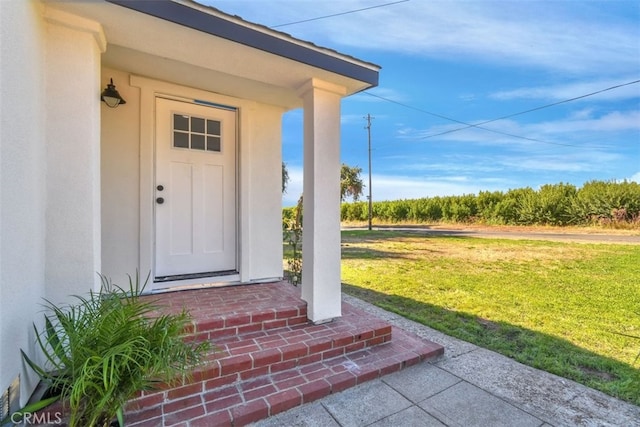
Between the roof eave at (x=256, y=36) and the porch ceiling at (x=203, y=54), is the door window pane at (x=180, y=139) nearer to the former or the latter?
the porch ceiling at (x=203, y=54)

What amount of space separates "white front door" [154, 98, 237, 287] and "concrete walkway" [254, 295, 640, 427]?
2.14 meters

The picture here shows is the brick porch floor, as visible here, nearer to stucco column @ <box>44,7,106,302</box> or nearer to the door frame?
the door frame

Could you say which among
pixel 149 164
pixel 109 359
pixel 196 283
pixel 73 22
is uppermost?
pixel 73 22

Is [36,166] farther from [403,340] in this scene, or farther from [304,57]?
[403,340]

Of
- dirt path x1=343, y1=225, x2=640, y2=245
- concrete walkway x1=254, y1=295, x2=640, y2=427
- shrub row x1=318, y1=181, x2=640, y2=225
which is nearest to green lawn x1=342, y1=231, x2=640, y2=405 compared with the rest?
concrete walkway x1=254, y1=295, x2=640, y2=427

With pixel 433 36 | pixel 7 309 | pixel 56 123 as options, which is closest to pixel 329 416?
pixel 7 309

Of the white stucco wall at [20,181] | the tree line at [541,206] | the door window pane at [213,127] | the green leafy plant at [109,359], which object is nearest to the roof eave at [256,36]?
the white stucco wall at [20,181]

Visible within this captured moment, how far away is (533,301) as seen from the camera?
412 cm

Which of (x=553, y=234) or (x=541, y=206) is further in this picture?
(x=541, y=206)

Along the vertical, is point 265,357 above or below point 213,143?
below

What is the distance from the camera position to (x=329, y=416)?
1806mm

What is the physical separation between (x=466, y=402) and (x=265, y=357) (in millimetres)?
1420

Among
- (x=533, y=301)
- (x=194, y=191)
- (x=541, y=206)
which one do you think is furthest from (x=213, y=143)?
(x=541, y=206)

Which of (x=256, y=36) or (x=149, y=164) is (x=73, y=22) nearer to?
(x=256, y=36)
